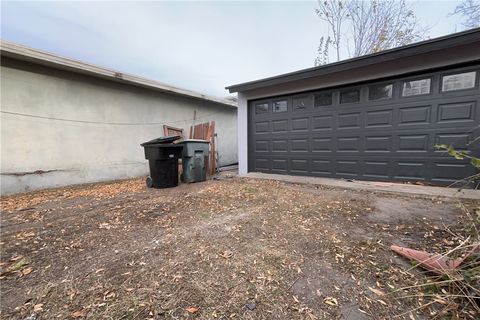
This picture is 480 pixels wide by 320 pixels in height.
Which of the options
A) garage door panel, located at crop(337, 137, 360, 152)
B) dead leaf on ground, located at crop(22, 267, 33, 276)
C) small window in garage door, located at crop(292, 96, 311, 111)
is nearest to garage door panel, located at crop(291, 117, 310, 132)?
small window in garage door, located at crop(292, 96, 311, 111)

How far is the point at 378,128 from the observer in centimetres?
466

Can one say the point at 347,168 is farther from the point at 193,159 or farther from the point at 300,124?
the point at 193,159

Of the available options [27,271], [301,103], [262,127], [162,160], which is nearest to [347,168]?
[301,103]

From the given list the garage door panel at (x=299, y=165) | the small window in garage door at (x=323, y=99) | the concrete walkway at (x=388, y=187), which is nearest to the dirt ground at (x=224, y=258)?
the concrete walkway at (x=388, y=187)

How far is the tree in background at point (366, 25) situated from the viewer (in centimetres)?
885

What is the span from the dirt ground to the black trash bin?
126 cm

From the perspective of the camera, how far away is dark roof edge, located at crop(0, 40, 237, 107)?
4.35 meters

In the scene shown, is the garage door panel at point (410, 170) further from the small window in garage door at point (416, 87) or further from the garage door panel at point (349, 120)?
the small window in garage door at point (416, 87)

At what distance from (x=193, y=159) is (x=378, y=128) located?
4.43m

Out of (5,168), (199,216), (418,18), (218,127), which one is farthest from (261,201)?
(418,18)

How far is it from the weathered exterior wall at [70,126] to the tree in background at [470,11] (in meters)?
9.97

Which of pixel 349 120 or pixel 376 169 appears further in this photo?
pixel 349 120

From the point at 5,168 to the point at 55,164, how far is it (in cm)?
86

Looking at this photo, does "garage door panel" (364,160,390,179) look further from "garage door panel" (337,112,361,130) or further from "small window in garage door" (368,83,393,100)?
"small window in garage door" (368,83,393,100)
